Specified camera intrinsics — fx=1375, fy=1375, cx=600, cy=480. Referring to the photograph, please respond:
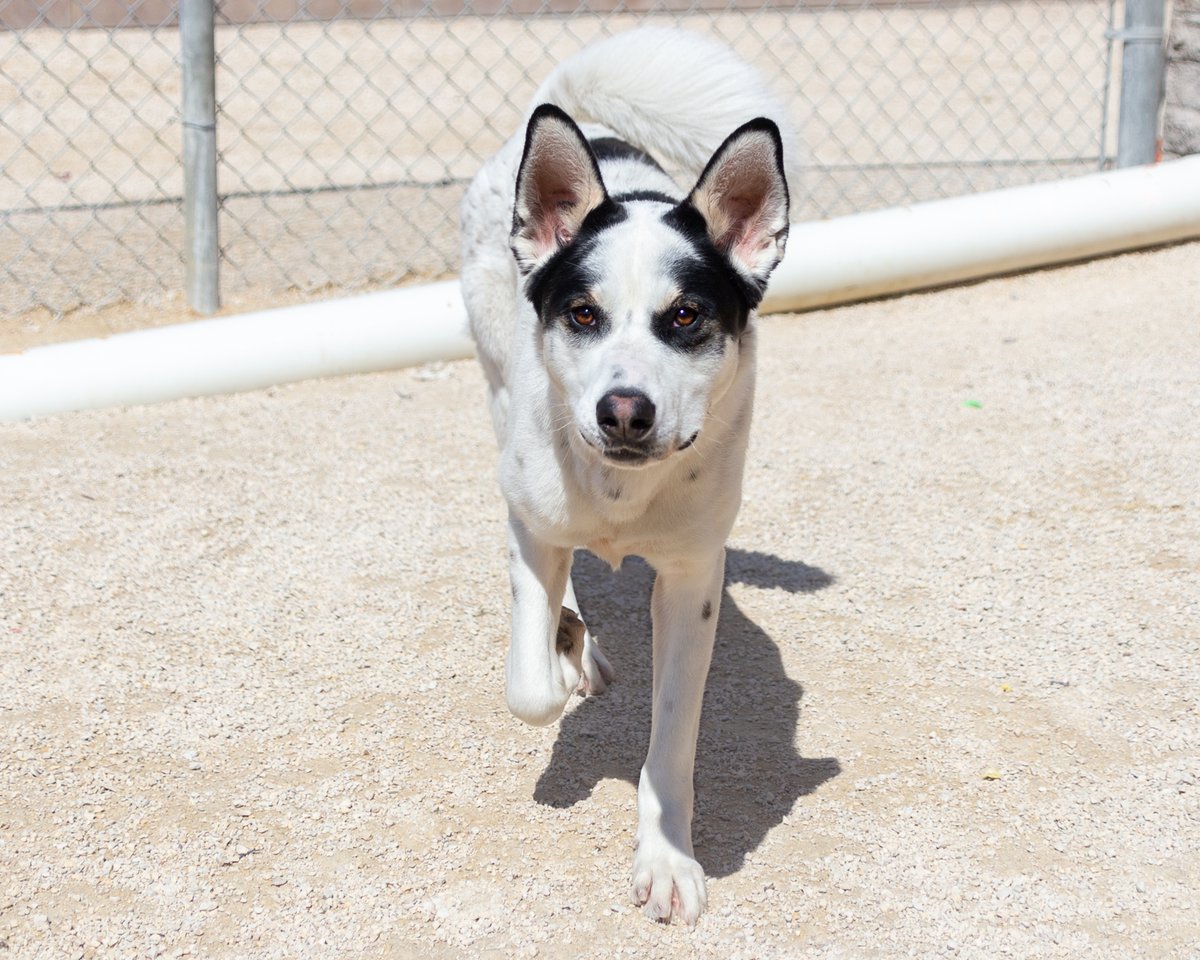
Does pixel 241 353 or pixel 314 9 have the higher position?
pixel 314 9

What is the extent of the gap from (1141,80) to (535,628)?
4.90 meters

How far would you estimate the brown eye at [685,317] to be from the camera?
245cm

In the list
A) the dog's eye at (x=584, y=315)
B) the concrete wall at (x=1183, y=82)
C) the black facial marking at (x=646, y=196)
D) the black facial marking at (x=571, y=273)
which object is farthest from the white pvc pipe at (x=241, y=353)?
the concrete wall at (x=1183, y=82)

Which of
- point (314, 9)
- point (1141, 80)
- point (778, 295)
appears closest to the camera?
point (778, 295)

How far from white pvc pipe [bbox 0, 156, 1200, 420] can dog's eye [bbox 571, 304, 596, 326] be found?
106 inches

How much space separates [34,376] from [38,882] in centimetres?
249

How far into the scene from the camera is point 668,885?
2.50m

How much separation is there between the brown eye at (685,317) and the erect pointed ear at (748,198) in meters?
0.24

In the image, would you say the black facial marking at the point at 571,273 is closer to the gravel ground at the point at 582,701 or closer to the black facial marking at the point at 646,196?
the black facial marking at the point at 646,196

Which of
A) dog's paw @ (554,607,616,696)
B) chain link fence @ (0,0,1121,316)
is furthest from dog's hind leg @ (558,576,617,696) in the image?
chain link fence @ (0,0,1121,316)

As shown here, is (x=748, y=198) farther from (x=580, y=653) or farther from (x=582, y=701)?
(x=582, y=701)

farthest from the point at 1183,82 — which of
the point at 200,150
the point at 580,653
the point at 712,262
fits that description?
the point at 580,653

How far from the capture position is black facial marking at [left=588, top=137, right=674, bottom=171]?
3.31m

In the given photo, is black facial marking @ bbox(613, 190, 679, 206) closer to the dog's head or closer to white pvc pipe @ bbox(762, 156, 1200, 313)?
the dog's head
